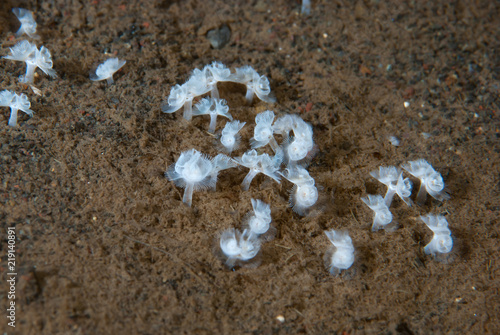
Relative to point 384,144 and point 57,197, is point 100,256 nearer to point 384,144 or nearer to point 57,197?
point 57,197

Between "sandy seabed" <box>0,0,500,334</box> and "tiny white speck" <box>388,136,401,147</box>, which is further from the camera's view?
"tiny white speck" <box>388,136,401,147</box>

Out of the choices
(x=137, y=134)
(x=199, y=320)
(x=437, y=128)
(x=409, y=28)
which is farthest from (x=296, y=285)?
(x=409, y=28)

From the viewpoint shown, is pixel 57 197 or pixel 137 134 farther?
pixel 137 134

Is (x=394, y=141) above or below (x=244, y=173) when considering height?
above

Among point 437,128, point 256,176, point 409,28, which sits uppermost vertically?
point 409,28

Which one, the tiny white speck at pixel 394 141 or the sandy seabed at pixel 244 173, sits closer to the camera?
the sandy seabed at pixel 244 173

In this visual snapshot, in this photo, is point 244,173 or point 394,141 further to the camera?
point 394,141

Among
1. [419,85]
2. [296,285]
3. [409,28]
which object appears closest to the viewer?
[296,285]

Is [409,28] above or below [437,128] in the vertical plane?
above
